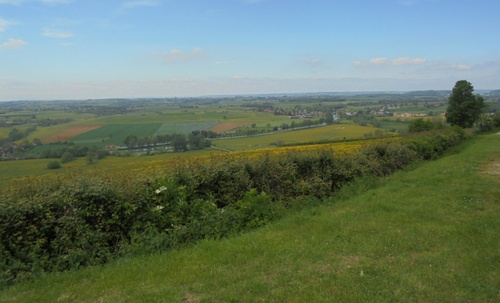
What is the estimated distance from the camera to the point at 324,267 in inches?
178

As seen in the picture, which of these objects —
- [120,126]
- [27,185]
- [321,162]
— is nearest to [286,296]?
[27,185]

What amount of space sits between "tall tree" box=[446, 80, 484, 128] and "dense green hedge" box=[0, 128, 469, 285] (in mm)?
43847

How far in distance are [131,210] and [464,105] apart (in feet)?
158

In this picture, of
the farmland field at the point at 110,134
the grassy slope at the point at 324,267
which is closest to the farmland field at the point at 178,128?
the farmland field at the point at 110,134

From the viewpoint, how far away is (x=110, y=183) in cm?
568

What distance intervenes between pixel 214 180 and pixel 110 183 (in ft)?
7.28

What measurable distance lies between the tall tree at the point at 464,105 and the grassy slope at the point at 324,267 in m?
43.2

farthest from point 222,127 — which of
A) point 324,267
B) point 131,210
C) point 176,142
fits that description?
point 324,267

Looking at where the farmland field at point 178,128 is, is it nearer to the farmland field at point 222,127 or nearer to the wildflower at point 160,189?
the farmland field at point 222,127

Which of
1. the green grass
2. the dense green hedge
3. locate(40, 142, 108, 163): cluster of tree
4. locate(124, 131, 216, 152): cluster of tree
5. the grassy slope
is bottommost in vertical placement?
the green grass

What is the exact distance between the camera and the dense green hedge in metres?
4.82

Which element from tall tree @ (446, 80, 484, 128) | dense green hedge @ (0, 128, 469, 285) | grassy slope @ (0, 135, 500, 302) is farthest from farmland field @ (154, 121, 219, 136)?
grassy slope @ (0, 135, 500, 302)

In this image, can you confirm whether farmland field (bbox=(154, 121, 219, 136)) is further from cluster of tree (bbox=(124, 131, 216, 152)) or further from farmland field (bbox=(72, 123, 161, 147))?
cluster of tree (bbox=(124, 131, 216, 152))

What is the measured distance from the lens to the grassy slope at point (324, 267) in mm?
3844
